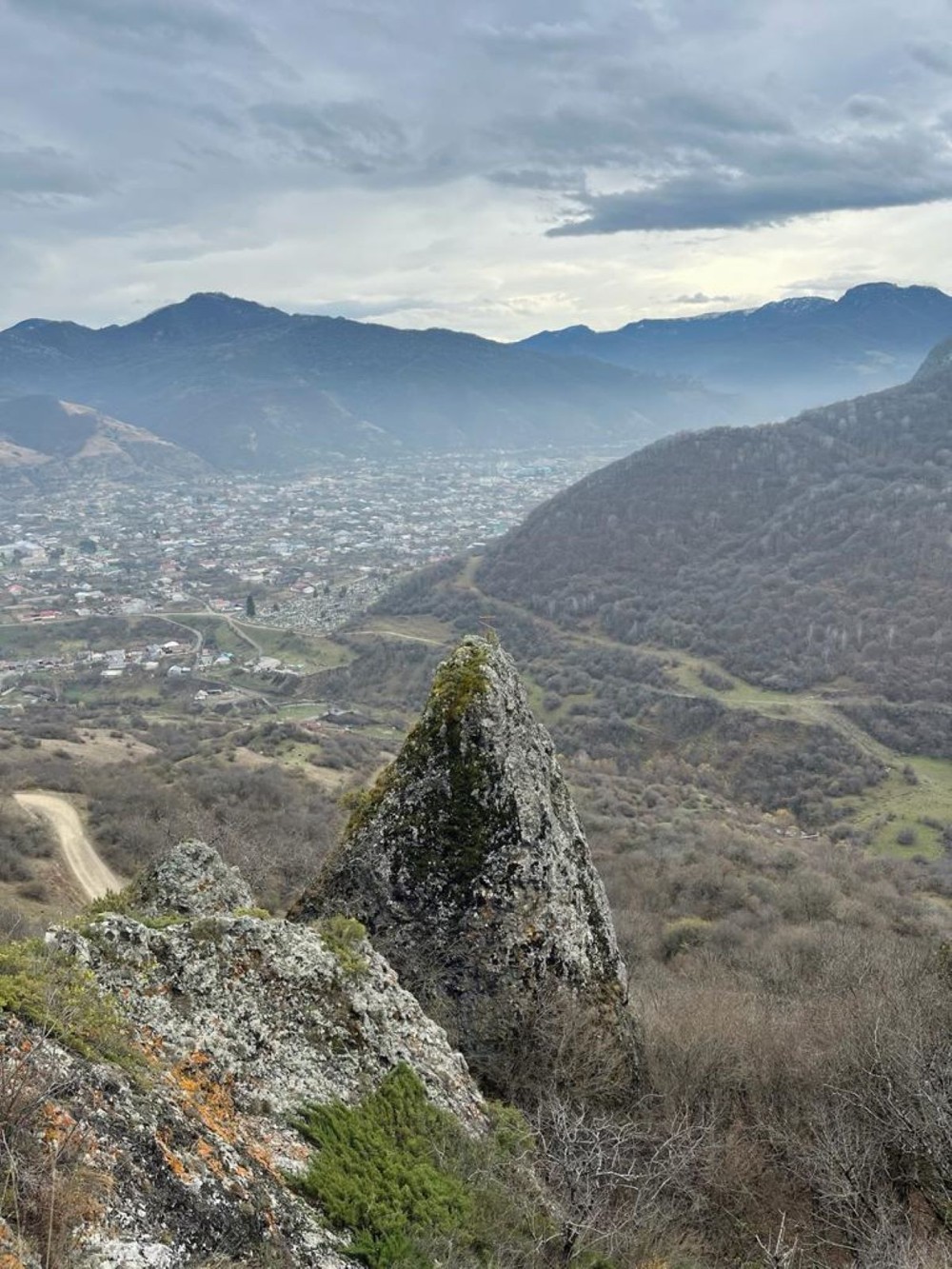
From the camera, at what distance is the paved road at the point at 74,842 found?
2970 cm

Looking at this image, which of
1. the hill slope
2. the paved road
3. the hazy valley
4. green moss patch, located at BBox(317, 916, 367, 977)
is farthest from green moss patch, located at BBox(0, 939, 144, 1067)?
the hill slope

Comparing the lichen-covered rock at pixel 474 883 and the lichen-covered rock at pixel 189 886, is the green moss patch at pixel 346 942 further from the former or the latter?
the lichen-covered rock at pixel 474 883

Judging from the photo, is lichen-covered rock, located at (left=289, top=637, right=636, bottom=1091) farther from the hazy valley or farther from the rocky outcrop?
the rocky outcrop

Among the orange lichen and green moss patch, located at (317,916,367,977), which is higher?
the orange lichen

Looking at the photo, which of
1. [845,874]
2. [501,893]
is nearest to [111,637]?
[845,874]

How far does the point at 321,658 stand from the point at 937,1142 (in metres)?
92.8

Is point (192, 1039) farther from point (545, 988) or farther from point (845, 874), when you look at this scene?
point (845, 874)

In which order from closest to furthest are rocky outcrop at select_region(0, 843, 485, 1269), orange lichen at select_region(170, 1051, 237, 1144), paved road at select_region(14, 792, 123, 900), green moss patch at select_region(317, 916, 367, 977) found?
rocky outcrop at select_region(0, 843, 485, 1269), orange lichen at select_region(170, 1051, 237, 1144), green moss patch at select_region(317, 916, 367, 977), paved road at select_region(14, 792, 123, 900)

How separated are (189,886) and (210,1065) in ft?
14.0

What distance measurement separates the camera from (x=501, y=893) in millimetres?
11602

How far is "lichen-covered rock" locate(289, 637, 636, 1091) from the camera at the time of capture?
11352 mm

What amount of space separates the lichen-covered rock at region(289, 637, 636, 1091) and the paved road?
18411mm

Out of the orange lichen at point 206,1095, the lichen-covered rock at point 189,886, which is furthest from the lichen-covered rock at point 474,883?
the orange lichen at point 206,1095

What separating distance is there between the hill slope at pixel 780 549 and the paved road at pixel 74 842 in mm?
64560
